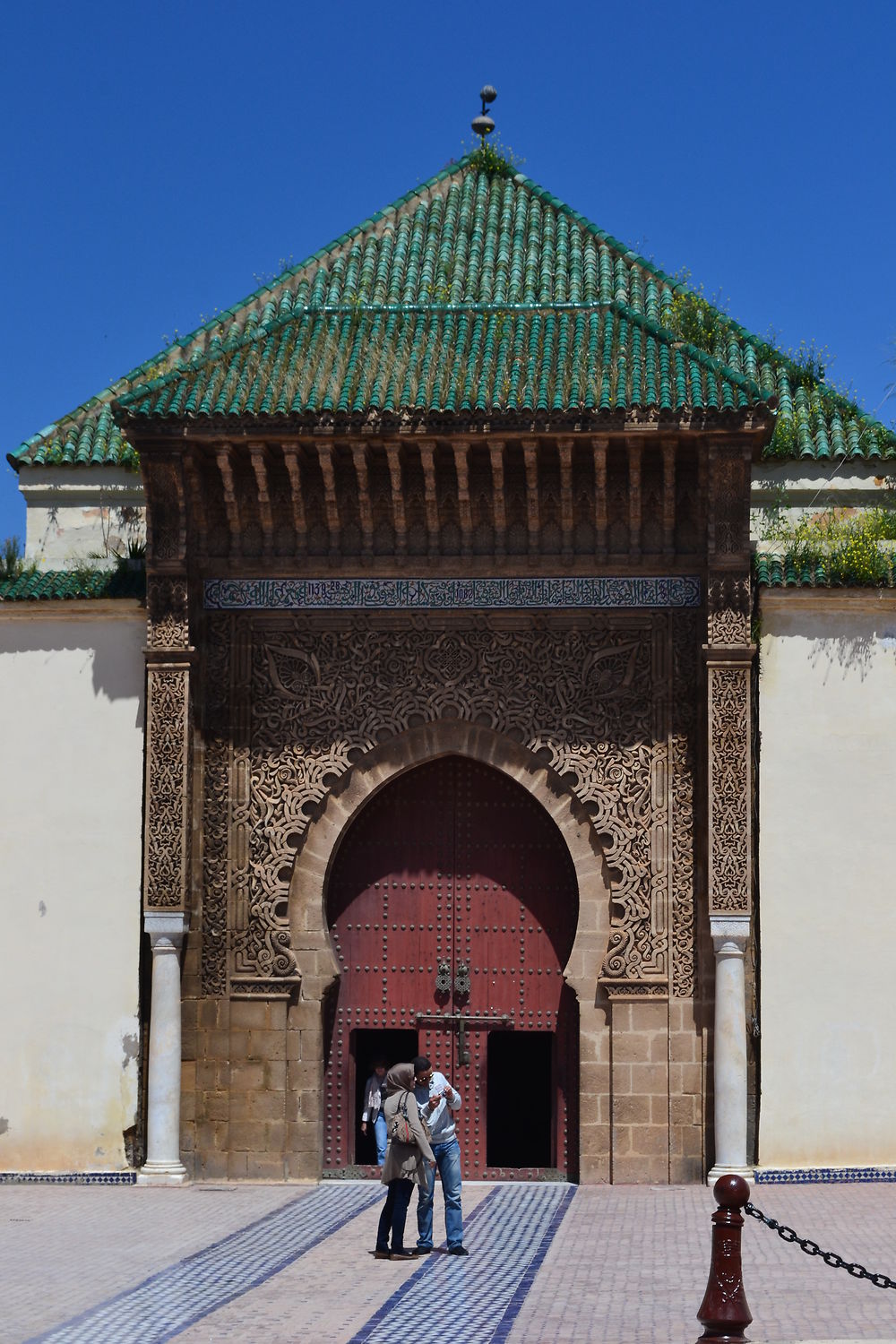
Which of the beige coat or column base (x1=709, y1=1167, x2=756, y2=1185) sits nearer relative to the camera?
the beige coat

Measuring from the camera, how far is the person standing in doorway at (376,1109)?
10.2 metres

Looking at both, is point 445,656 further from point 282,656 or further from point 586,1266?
point 586,1266

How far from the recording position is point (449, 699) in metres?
10.5

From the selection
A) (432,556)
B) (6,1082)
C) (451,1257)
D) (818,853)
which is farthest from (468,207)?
(451,1257)

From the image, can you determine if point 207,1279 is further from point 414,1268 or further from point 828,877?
point 828,877

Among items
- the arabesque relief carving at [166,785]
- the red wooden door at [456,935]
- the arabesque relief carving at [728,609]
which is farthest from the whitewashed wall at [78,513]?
the arabesque relief carving at [728,609]

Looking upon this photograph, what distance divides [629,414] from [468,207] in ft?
10.4

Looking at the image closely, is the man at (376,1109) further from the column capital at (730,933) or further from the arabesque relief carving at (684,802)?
the column capital at (730,933)

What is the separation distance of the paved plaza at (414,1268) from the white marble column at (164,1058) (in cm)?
22

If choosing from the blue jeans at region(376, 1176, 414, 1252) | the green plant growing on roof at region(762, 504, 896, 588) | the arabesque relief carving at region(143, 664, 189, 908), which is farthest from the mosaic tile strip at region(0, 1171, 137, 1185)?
the green plant growing on roof at region(762, 504, 896, 588)

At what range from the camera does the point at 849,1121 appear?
9836 millimetres

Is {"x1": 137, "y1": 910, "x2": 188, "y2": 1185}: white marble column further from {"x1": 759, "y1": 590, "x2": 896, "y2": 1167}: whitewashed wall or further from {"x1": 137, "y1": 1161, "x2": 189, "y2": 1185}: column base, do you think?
{"x1": 759, "y1": 590, "x2": 896, "y2": 1167}: whitewashed wall

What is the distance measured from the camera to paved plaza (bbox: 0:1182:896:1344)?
6086 mm

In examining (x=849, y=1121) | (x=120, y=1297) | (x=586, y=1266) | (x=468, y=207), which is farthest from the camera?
(x=468, y=207)
